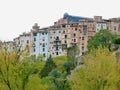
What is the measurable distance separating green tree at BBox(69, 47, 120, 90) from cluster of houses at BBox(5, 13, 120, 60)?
7190 cm

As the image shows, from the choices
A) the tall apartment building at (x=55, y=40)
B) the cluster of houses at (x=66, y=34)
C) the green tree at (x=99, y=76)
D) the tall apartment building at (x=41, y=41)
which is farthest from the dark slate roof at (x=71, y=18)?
the green tree at (x=99, y=76)

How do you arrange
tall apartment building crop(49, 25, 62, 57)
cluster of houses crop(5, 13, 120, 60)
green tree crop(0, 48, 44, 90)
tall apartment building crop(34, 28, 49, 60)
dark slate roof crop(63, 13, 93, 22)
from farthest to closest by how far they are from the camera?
dark slate roof crop(63, 13, 93, 22), tall apartment building crop(34, 28, 49, 60), tall apartment building crop(49, 25, 62, 57), cluster of houses crop(5, 13, 120, 60), green tree crop(0, 48, 44, 90)

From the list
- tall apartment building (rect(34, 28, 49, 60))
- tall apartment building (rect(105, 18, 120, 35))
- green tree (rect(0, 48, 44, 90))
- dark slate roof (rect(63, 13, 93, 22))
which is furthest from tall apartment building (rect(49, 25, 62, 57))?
green tree (rect(0, 48, 44, 90))

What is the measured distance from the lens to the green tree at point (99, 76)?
122 feet

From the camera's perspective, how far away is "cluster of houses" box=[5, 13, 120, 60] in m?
113

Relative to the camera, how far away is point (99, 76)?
3741cm

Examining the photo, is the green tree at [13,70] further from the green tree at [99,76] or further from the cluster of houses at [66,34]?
the cluster of houses at [66,34]

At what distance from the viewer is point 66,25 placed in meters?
114

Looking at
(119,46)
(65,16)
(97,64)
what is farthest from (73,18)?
(97,64)

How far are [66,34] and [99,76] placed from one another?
76879 mm

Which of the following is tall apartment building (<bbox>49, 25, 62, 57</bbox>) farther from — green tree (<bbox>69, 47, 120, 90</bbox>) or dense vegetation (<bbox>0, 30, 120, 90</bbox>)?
green tree (<bbox>69, 47, 120, 90</bbox>)

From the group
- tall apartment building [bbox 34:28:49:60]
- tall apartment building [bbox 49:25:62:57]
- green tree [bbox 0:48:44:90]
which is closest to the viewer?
green tree [bbox 0:48:44:90]

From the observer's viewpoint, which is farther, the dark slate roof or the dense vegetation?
the dark slate roof

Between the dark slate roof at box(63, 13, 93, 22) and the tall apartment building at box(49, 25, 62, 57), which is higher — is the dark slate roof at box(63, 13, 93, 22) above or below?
above
